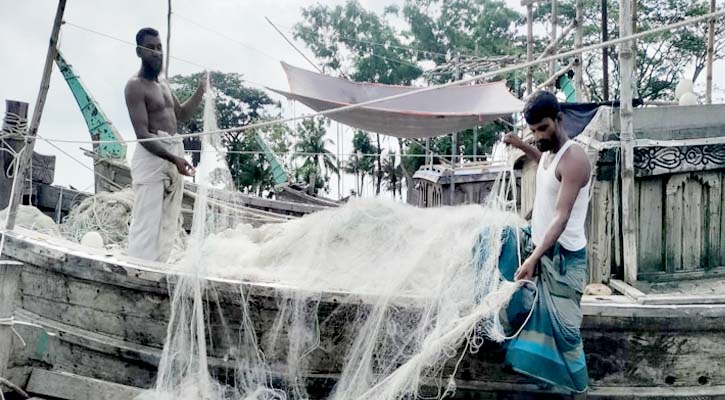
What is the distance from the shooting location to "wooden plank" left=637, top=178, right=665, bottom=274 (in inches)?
166

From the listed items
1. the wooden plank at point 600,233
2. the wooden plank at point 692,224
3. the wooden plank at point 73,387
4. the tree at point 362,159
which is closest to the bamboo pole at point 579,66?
the wooden plank at point 692,224

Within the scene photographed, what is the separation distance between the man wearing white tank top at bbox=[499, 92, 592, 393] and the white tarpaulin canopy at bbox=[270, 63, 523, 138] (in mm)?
4280

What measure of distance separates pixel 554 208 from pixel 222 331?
2.11m

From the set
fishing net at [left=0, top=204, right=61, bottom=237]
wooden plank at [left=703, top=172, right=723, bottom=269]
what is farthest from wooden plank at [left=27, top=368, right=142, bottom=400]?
wooden plank at [left=703, top=172, right=723, bottom=269]

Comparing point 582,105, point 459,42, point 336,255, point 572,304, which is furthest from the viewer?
point 459,42

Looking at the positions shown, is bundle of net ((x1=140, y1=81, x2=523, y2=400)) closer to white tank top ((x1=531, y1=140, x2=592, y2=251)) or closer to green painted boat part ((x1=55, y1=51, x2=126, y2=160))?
white tank top ((x1=531, y1=140, x2=592, y2=251))

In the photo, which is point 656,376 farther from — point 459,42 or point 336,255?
point 459,42

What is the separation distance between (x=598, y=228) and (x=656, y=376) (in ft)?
3.83

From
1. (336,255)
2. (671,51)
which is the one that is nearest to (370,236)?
(336,255)

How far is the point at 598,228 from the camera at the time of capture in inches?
159

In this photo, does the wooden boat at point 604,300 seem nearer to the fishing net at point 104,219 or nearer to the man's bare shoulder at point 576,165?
the man's bare shoulder at point 576,165

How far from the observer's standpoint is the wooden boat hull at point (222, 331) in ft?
10.3

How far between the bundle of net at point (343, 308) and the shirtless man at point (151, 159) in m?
0.68

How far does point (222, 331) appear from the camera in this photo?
3.47 m
